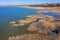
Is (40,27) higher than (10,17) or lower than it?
lower

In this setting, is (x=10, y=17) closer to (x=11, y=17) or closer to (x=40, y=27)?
(x=11, y=17)

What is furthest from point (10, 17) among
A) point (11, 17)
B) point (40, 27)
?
point (40, 27)

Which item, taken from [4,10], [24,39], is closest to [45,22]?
[24,39]

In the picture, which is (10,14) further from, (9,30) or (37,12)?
(37,12)
